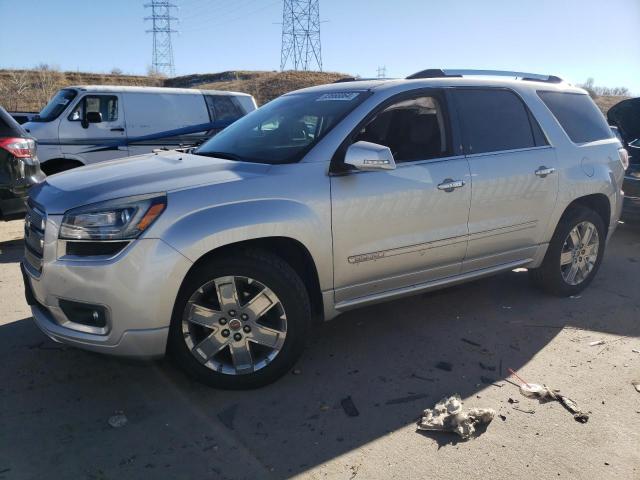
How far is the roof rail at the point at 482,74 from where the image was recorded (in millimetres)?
4152

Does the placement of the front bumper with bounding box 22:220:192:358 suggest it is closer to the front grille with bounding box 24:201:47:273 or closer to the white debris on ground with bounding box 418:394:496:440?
the front grille with bounding box 24:201:47:273

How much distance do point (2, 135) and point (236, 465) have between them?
488cm

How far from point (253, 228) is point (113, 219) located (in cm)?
74

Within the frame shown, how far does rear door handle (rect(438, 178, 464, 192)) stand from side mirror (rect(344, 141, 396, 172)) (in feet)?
1.95

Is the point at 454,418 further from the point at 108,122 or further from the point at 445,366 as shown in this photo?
the point at 108,122

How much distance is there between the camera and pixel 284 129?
381cm

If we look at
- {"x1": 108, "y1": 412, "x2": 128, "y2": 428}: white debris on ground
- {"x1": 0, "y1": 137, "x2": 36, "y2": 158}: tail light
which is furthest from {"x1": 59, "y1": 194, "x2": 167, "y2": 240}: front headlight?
{"x1": 0, "y1": 137, "x2": 36, "y2": 158}: tail light

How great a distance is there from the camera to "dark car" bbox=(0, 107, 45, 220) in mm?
5648

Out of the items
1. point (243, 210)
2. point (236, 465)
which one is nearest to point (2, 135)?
point (243, 210)

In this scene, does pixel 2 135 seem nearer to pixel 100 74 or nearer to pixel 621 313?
pixel 621 313

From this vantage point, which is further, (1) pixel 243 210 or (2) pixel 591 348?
(2) pixel 591 348

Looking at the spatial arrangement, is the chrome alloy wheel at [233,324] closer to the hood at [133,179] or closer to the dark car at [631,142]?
the hood at [133,179]

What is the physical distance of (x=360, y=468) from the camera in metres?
2.54

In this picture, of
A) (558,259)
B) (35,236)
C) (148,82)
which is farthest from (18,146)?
(148,82)
